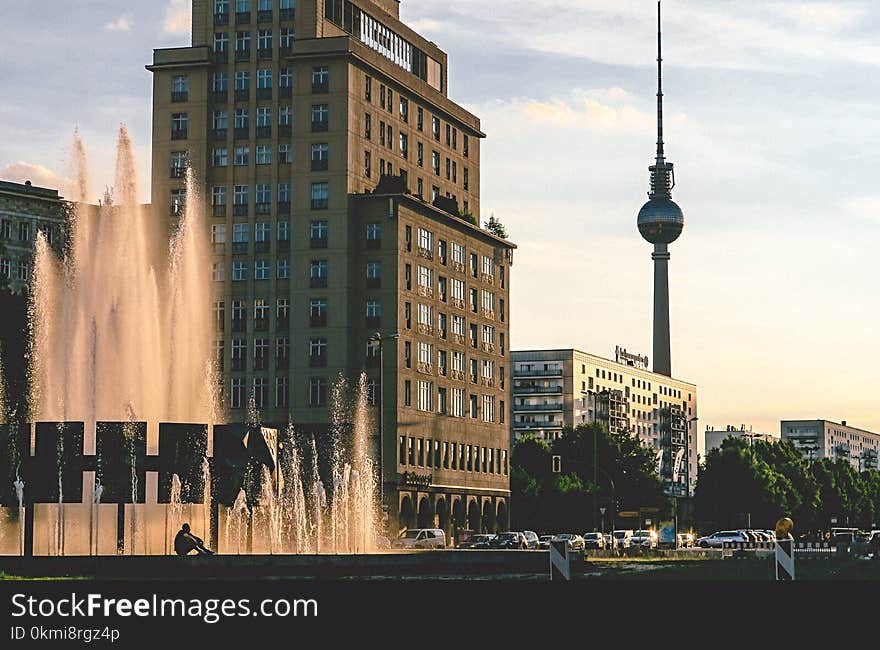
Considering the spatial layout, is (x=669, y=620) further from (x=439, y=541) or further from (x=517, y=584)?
(x=439, y=541)

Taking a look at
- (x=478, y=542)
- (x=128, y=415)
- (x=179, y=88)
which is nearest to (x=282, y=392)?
(x=478, y=542)

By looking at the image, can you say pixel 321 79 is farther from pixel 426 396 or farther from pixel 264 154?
pixel 426 396

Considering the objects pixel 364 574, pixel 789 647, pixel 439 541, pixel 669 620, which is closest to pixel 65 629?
pixel 669 620

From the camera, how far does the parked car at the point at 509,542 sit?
90.8 meters

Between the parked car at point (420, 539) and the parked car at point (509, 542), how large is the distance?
3.12 meters

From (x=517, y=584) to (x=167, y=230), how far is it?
103 meters

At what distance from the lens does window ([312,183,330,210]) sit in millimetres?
113938

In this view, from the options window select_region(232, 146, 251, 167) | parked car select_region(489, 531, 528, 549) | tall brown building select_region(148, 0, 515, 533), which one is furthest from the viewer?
window select_region(232, 146, 251, 167)

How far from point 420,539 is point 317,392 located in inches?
937

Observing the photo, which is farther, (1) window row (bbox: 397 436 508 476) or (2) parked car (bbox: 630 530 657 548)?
(1) window row (bbox: 397 436 508 476)

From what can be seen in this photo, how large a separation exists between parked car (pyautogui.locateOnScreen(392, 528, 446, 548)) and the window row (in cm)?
1643

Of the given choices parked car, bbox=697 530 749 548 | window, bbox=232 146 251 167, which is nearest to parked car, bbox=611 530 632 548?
parked car, bbox=697 530 749 548

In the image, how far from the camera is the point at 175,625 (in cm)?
1658

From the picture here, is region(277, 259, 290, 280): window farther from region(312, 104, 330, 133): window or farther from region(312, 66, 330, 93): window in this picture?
region(312, 66, 330, 93): window
